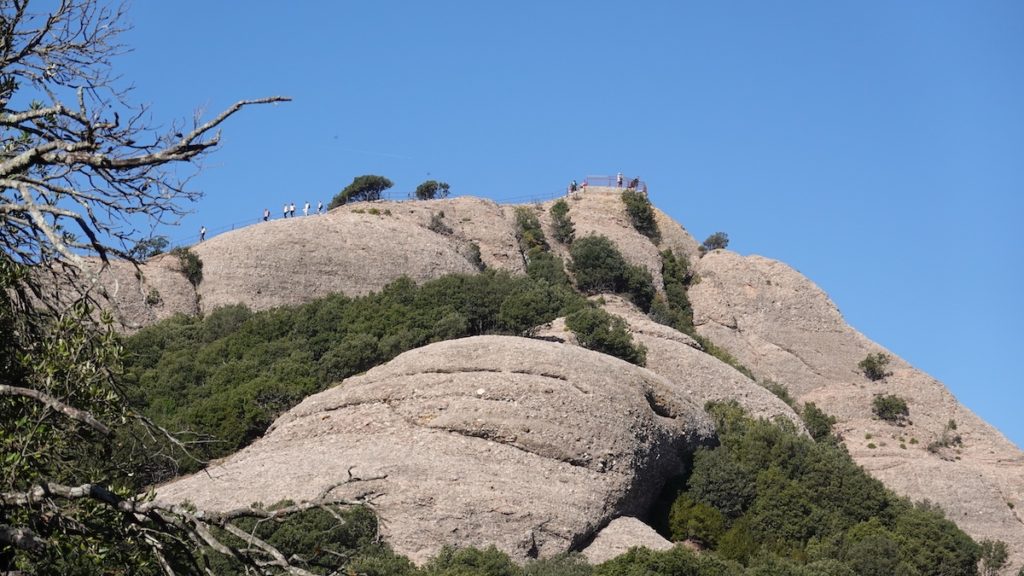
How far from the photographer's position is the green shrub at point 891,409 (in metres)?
63.2

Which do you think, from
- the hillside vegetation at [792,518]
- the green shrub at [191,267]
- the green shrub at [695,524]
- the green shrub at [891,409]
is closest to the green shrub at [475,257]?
the green shrub at [191,267]

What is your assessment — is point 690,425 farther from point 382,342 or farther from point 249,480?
point 249,480

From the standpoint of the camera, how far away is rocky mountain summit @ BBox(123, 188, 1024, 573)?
3659cm

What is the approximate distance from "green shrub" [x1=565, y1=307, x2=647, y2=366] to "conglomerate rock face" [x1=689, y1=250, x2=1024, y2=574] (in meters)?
9.79

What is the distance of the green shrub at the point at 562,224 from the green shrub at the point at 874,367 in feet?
50.2

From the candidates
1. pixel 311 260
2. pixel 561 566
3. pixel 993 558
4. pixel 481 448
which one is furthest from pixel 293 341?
pixel 993 558

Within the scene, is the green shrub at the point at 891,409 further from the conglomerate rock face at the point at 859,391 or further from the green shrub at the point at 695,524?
the green shrub at the point at 695,524

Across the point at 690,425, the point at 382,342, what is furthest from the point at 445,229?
the point at 690,425

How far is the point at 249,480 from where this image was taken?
36594 millimetres

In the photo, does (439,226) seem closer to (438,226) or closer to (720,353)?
(438,226)

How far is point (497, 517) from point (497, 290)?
23365 millimetres

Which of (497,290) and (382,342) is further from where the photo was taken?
(497,290)

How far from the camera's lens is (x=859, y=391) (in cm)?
6544

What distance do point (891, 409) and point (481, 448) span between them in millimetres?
29639
